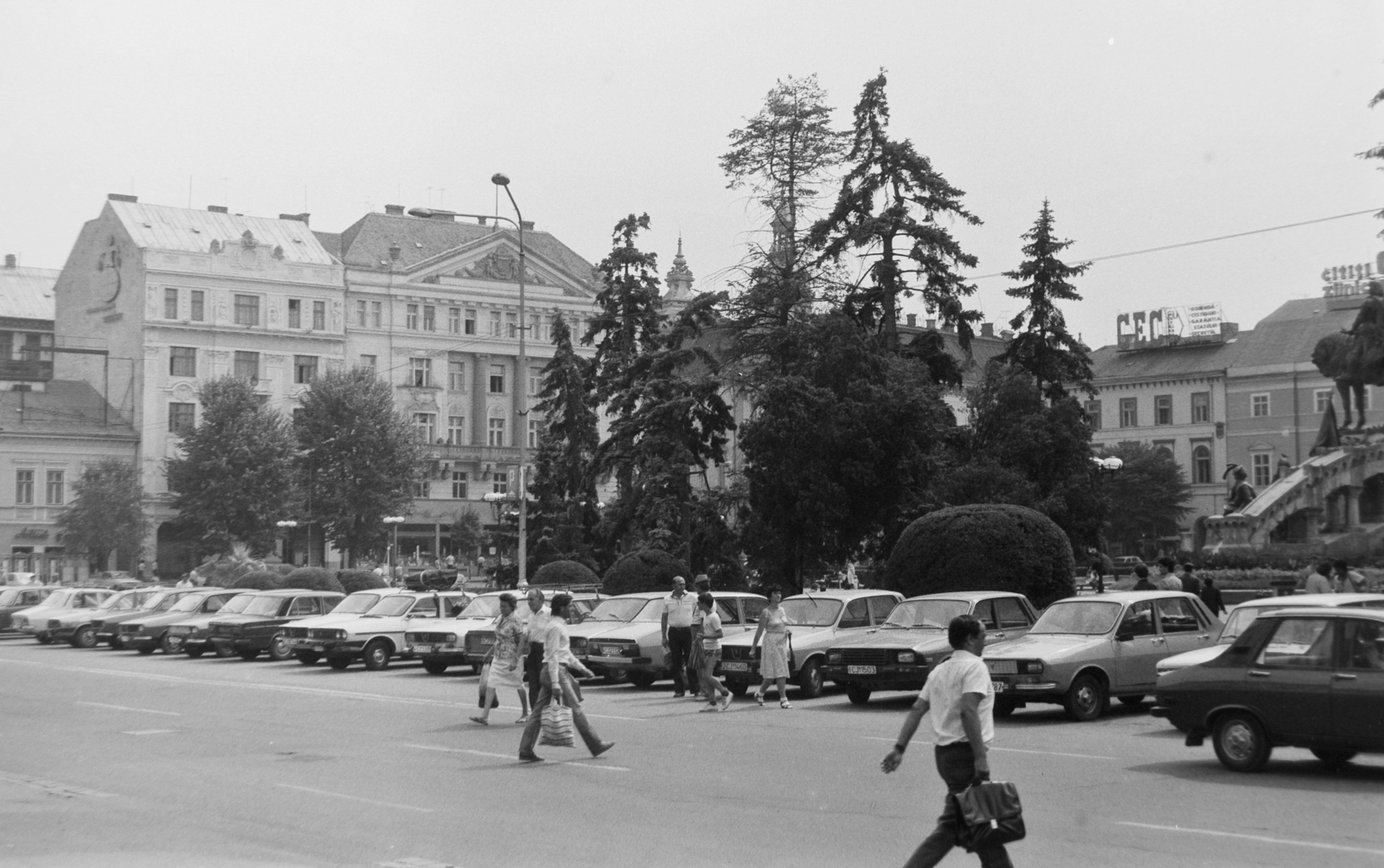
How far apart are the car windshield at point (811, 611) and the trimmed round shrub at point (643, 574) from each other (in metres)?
13.1

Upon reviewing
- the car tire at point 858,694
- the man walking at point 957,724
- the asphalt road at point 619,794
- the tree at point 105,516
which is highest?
the tree at point 105,516

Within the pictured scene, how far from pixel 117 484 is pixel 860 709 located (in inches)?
2459

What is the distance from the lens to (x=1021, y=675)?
18938 millimetres

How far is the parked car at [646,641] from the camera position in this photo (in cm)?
2545

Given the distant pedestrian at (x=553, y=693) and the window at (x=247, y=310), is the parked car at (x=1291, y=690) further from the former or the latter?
the window at (x=247, y=310)

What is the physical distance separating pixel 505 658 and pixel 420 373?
80675 mm

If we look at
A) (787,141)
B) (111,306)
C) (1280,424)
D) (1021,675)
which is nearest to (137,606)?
(787,141)

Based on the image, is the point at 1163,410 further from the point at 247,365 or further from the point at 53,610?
the point at 53,610

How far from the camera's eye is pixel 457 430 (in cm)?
10062

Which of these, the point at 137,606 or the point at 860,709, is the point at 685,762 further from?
the point at 137,606

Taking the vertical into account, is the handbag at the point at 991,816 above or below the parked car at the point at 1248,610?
below

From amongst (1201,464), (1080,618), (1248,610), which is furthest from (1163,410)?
(1248,610)

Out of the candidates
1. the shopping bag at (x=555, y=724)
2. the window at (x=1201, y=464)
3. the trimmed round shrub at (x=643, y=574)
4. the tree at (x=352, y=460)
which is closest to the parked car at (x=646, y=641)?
the shopping bag at (x=555, y=724)

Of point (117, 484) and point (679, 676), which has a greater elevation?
point (117, 484)
